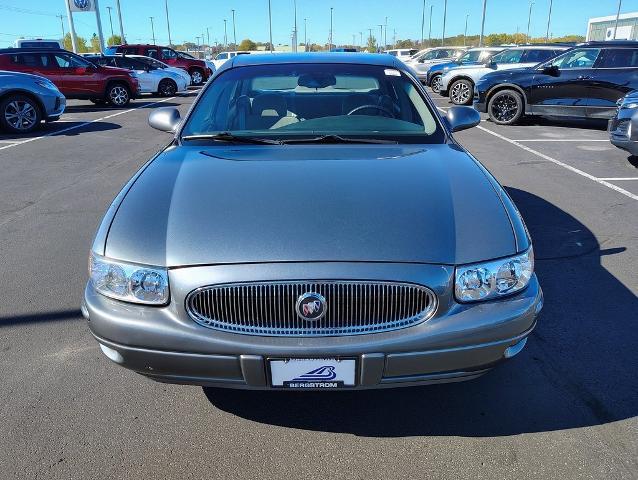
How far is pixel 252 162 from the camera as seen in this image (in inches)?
113

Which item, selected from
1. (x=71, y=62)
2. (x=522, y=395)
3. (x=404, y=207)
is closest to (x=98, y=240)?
(x=404, y=207)

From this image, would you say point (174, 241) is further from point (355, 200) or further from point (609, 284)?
point (609, 284)

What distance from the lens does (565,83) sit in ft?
36.9

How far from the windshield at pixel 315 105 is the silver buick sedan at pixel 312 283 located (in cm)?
92

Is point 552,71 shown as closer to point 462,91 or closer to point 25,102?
point 462,91

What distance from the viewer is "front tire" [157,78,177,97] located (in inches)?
765

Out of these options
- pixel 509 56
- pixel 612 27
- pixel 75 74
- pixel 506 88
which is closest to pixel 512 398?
pixel 506 88

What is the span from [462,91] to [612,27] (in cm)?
6275

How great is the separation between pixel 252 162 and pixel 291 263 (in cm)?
101

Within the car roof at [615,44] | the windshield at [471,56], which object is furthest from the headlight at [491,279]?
the windshield at [471,56]

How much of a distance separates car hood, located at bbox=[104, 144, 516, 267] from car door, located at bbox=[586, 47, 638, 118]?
32.2ft

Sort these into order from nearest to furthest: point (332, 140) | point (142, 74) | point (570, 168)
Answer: point (332, 140) < point (570, 168) < point (142, 74)

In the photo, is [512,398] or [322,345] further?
[512,398]

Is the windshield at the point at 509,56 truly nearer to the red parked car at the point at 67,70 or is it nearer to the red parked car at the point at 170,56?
the red parked car at the point at 67,70
